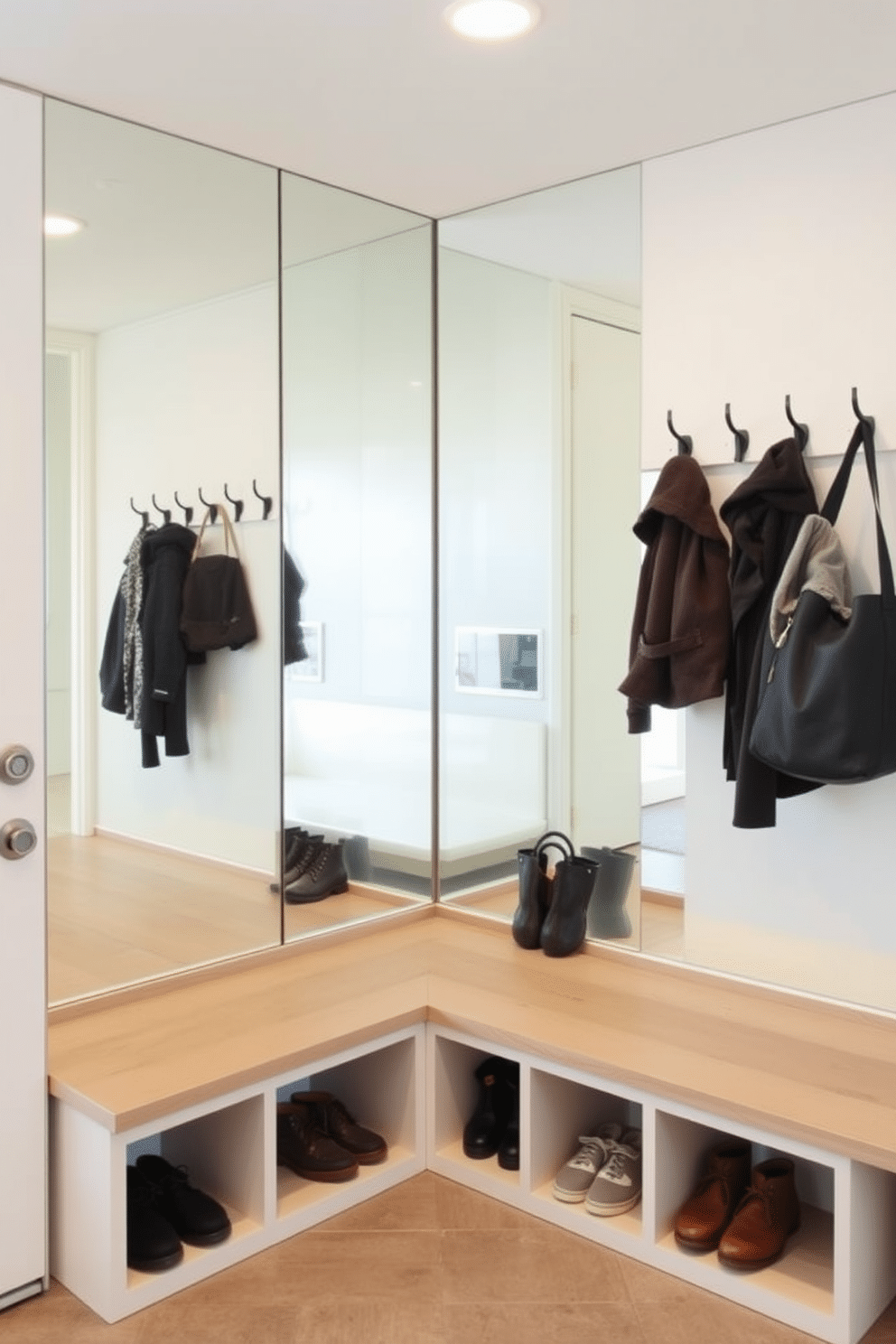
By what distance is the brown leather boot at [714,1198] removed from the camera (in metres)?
2.27

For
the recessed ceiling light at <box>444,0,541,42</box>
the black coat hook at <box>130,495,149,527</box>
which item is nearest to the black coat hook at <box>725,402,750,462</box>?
the recessed ceiling light at <box>444,0,541,42</box>

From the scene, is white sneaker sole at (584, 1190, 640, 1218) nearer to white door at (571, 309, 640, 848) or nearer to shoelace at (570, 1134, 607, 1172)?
shoelace at (570, 1134, 607, 1172)

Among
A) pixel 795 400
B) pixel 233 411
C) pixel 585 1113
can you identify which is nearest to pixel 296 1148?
pixel 585 1113

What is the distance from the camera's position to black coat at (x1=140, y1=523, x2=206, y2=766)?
2.77 metres

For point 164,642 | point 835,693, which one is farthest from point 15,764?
point 835,693

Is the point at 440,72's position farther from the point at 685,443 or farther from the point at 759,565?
the point at 759,565

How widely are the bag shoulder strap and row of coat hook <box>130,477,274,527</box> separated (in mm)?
1337

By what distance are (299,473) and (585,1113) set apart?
5.57 ft

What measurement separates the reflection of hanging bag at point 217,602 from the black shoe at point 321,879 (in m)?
0.64

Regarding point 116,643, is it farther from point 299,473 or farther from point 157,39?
point 157,39

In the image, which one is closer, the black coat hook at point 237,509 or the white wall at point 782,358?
the white wall at point 782,358

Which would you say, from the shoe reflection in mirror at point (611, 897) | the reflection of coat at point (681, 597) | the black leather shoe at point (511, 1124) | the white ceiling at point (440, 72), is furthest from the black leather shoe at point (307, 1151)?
the white ceiling at point (440, 72)

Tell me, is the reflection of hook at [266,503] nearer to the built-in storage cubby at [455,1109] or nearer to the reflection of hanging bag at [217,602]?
the reflection of hanging bag at [217,602]

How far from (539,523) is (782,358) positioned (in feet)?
2.85
